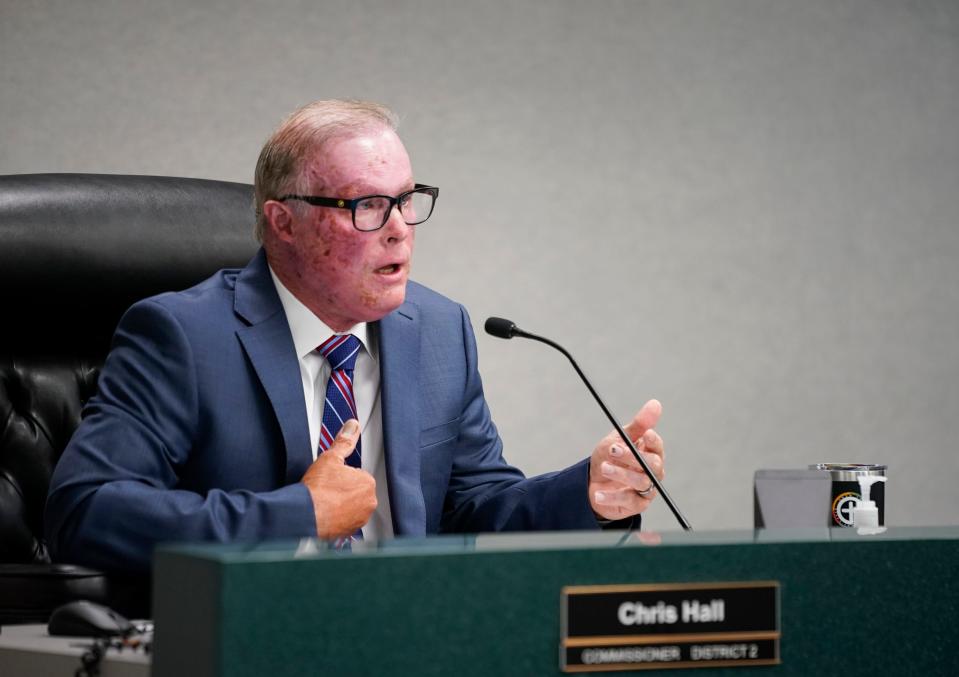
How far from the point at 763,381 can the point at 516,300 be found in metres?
0.74

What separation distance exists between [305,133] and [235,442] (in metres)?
0.43

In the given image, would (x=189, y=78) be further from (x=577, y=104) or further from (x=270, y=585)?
(x=270, y=585)

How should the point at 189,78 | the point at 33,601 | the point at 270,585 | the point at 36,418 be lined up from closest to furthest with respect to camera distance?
the point at 270,585
the point at 33,601
the point at 36,418
the point at 189,78

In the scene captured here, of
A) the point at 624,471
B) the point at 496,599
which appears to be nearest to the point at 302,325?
the point at 624,471

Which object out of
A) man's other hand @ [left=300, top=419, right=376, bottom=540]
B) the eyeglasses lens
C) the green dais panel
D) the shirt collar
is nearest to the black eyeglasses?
the eyeglasses lens

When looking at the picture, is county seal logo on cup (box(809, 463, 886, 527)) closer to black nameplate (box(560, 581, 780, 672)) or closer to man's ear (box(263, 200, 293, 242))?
black nameplate (box(560, 581, 780, 672))

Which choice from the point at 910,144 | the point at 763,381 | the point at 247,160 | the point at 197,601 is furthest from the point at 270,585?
the point at 910,144

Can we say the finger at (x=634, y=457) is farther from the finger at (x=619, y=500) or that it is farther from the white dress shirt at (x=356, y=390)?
the white dress shirt at (x=356, y=390)

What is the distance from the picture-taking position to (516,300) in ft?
9.71

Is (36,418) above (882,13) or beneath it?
beneath

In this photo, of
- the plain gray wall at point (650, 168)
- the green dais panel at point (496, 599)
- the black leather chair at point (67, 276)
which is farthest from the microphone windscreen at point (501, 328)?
the plain gray wall at point (650, 168)

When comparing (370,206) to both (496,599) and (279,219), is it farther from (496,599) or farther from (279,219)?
(496,599)

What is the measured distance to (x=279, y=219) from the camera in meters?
1.67

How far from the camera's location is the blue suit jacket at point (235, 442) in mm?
1326
